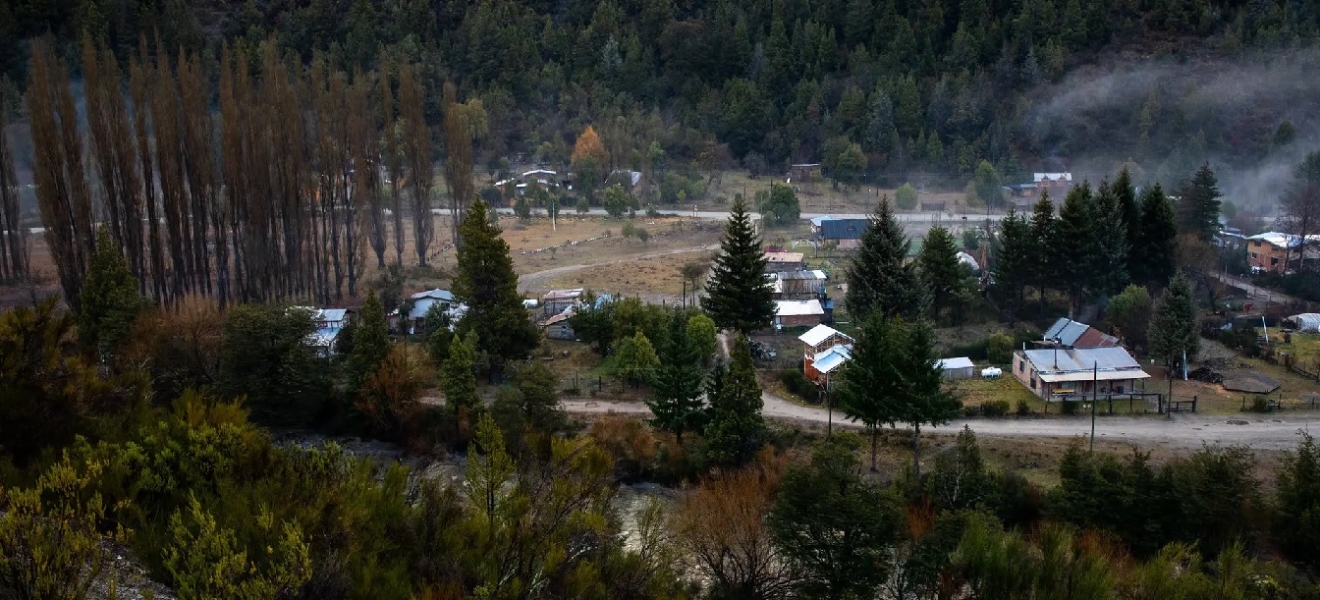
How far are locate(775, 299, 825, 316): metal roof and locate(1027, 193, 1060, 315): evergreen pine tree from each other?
545 centimetres

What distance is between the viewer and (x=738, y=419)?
17.4 m

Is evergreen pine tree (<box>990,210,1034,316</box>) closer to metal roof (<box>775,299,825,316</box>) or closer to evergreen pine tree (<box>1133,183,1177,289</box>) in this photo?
evergreen pine tree (<box>1133,183,1177,289</box>)

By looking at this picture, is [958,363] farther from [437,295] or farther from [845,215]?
[845,215]

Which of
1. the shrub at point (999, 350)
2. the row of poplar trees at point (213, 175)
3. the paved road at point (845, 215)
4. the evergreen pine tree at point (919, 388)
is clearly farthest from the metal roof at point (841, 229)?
the evergreen pine tree at point (919, 388)

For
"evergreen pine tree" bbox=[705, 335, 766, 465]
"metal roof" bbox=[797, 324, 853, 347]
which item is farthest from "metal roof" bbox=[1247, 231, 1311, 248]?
"evergreen pine tree" bbox=[705, 335, 766, 465]

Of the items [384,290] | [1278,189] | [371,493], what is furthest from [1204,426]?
[1278,189]

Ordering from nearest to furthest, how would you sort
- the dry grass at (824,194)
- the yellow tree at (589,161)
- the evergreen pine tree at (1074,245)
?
the evergreen pine tree at (1074,245), the dry grass at (824,194), the yellow tree at (589,161)

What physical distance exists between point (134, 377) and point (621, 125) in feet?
122

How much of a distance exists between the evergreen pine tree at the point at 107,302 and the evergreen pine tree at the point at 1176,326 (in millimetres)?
21717

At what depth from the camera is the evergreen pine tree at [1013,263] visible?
1020 inches

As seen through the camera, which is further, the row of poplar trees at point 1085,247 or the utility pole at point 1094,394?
the row of poplar trees at point 1085,247

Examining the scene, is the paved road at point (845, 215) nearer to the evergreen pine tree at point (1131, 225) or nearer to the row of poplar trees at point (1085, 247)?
the evergreen pine tree at point (1131, 225)

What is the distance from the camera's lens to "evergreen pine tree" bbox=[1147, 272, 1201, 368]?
2184 cm

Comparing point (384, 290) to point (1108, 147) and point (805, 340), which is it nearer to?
point (805, 340)
